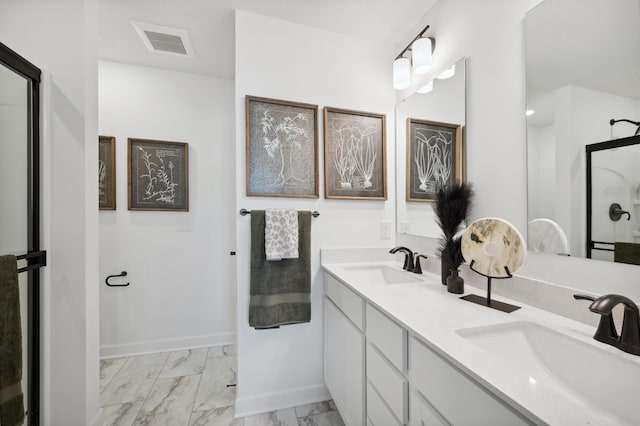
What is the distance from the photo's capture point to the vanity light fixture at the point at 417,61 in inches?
60.0

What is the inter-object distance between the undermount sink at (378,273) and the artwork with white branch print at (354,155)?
1.59 ft

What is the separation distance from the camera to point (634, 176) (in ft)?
2.58

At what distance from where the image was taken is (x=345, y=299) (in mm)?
1402

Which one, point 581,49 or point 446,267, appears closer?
point 581,49

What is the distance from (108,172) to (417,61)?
250 cm

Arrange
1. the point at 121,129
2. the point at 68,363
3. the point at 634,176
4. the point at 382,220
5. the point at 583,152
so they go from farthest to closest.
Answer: the point at 121,129 → the point at 382,220 → the point at 68,363 → the point at 583,152 → the point at 634,176

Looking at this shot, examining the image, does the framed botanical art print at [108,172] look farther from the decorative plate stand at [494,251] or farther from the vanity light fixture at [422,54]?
the decorative plate stand at [494,251]

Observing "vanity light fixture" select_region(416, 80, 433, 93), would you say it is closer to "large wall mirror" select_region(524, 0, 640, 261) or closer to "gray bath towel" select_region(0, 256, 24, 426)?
"large wall mirror" select_region(524, 0, 640, 261)

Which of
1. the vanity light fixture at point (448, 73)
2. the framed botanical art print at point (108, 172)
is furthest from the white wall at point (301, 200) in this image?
the framed botanical art print at point (108, 172)

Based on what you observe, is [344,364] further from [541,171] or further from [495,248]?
[541,171]

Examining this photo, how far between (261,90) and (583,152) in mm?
1617

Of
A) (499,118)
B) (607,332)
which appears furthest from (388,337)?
(499,118)

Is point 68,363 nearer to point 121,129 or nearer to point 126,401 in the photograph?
point 126,401

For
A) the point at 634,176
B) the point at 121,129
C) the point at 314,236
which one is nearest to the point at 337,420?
the point at 314,236
